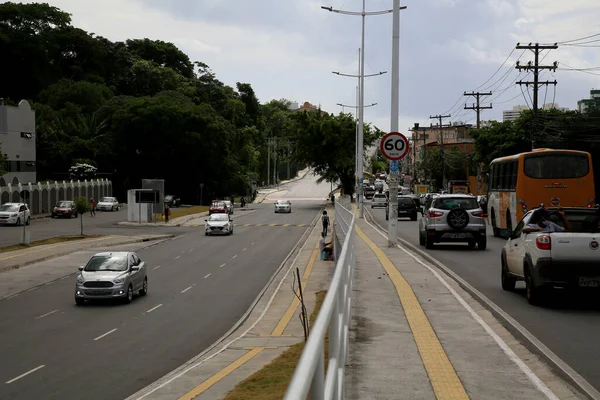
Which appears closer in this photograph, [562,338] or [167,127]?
[562,338]

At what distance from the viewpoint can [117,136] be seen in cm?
10175

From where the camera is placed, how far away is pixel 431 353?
988 cm

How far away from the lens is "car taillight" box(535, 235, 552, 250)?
14.2 m

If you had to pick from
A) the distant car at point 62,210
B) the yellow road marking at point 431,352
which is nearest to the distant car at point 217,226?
the distant car at point 62,210

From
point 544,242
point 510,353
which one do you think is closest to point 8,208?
point 544,242

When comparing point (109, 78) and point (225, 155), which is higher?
point (109, 78)

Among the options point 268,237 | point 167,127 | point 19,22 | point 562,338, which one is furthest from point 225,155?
point 562,338

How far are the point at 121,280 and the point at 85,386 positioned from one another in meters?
11.9

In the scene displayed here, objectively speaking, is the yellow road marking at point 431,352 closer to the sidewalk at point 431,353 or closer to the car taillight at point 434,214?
the sidewalk at point 431,353

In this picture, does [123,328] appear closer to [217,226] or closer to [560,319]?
[560,319]

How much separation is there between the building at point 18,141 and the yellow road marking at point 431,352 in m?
67.4

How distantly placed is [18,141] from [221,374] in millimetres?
71079

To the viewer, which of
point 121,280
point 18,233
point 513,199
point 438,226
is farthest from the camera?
point 18,233

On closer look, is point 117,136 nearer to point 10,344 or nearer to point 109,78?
point 109,78
